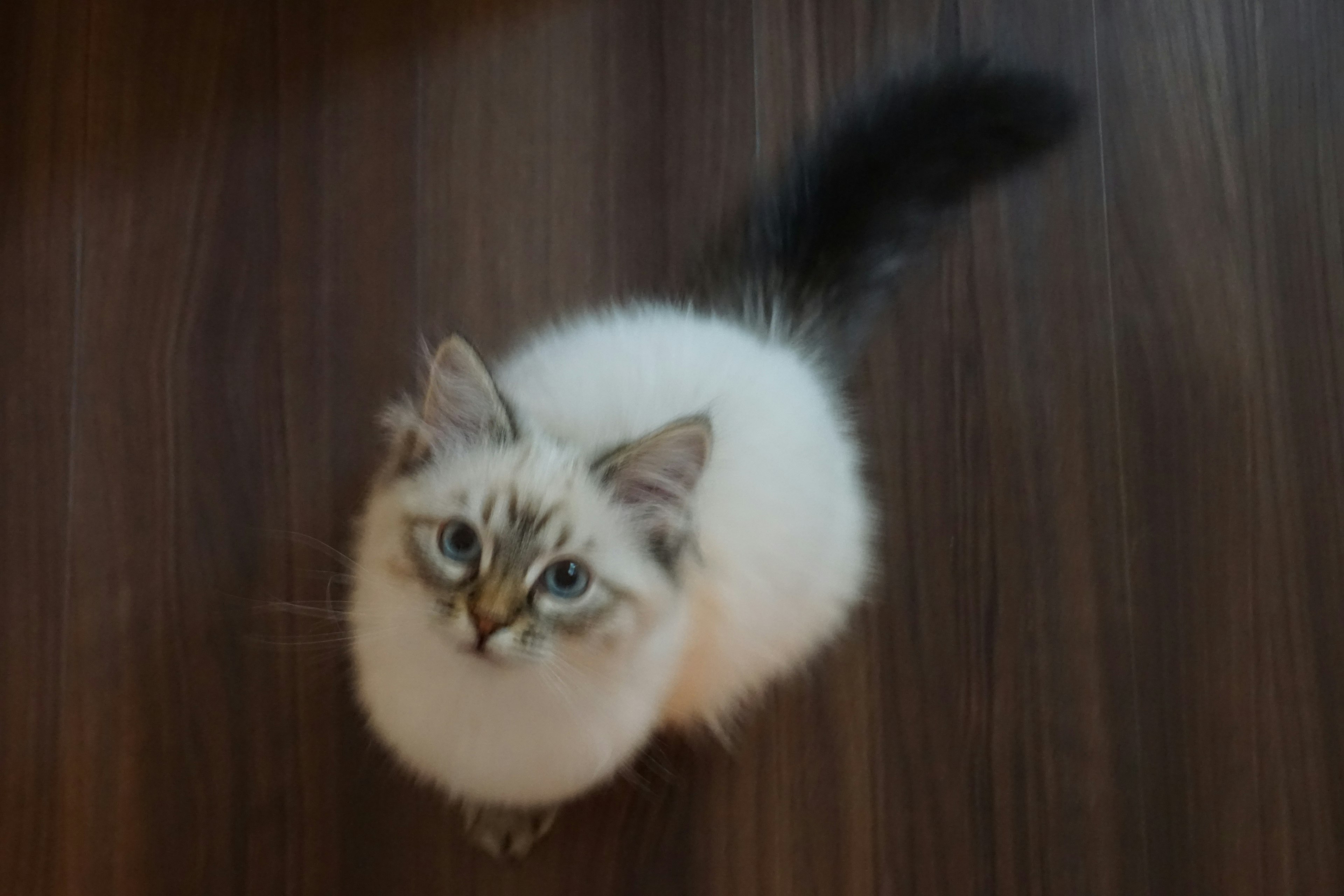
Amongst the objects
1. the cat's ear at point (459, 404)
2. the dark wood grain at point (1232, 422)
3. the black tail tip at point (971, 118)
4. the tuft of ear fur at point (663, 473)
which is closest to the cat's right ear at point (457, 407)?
the cat's ear at point (459, 404)

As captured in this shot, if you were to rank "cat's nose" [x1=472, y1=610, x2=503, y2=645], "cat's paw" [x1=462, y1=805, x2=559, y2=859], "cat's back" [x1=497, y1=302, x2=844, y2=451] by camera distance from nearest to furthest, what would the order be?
"cat's nose" [x1=472, y1=610, x2=503, y2=645] < "cat's back" [x1=497, y1=302, x2=844, y2=451] < "cat's paw" [x1=462, y1=805, x2=559, y2=859]

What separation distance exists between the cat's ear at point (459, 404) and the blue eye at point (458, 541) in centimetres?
8

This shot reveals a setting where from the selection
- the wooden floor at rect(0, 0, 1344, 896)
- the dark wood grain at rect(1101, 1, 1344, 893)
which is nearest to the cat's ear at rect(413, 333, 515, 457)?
the wooden floor at rect(0, 0, 1344, 896)

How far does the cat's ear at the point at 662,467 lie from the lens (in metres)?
0.81

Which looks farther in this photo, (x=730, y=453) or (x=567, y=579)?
(x=730, y=453)

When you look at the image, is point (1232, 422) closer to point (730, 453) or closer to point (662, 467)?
point (730, 453)

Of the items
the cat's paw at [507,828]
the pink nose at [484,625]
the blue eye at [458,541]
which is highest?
the blue eye at [458,541]

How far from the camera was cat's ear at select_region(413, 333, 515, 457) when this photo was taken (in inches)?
33.0

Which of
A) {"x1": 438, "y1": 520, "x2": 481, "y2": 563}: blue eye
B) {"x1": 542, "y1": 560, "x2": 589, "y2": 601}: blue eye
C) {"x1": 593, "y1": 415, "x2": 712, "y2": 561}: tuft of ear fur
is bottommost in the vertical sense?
{"x1": 542, "y1": 560, "x2": 589, "y2": 601}: blue eye

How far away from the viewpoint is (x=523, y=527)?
822mm

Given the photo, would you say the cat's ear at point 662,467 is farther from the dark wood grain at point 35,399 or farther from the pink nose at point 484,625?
the dark wood grain at point 35,399

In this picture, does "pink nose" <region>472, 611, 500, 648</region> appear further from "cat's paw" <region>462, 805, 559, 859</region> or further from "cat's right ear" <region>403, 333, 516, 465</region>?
"cat's paw" <region>462, 805, 559, 859</region>

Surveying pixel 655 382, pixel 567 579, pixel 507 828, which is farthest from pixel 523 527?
pixel 507 828

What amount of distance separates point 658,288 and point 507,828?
717 millimetres
